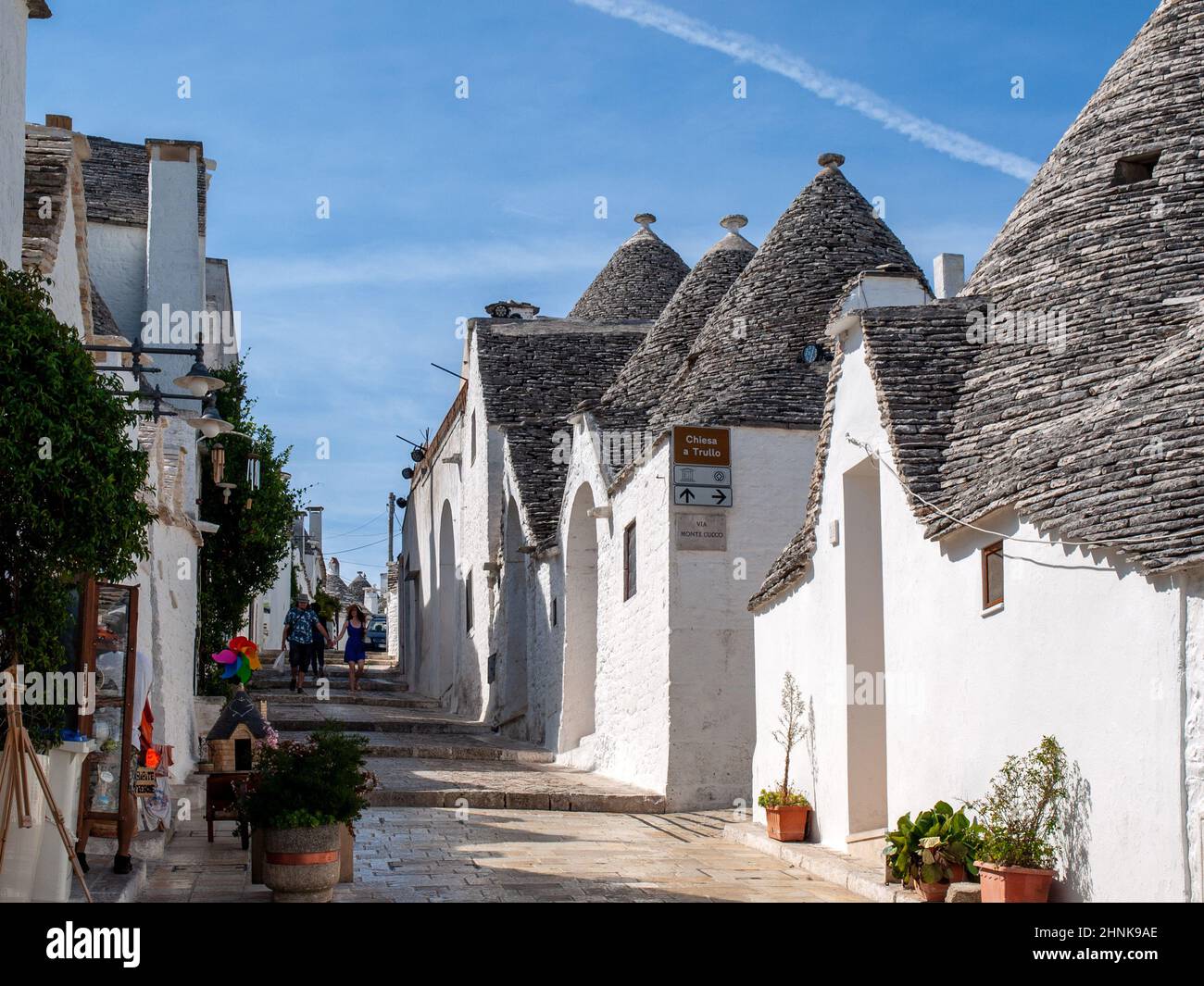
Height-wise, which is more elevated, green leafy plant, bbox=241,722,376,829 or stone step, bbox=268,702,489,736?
green leafy plant, bbox=241,722,376,829

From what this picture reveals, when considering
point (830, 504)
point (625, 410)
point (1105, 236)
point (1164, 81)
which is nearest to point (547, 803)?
point (830, 504)

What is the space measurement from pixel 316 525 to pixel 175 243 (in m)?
52.2

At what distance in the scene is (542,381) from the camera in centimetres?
2300

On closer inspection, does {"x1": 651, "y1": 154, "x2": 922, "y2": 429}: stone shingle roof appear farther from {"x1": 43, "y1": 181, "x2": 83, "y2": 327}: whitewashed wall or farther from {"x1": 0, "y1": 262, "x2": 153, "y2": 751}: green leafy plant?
{"x1": 0, "y1": 262, "x2": 153, "y2": 751}: green leafy plant

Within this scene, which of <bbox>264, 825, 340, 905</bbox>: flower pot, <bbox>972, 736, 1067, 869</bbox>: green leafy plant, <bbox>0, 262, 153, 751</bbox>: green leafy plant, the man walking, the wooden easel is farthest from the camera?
the man walking

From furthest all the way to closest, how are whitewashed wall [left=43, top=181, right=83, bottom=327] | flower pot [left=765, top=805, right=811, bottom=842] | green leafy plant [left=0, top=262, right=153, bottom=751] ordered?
flower pot [left=765, top=805, right=811, bottom=842] → whitewashed wall [left=43, top=181, right=83, bottom=327] → green leafy plant [left=0, top=262, right=153, bottom=751]

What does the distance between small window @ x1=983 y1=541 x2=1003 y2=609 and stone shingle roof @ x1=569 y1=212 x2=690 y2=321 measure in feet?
55.0

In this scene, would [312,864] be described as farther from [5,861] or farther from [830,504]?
[830,504]

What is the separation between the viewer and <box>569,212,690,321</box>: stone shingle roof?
25406 millimetres

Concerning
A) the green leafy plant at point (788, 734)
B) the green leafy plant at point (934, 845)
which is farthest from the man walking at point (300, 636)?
the green leafy plant at point (934, 845)

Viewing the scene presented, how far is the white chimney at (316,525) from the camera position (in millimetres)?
68688

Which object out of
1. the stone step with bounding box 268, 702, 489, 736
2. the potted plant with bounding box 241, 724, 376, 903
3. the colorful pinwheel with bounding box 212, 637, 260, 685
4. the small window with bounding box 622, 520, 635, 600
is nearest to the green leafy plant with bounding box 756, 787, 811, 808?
the potted plant with bounding box 241, 724, 376, 903

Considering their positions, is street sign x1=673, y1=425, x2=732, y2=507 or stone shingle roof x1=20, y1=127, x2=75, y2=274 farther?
street sign x1=673, y1=425, x2=732, y2=507
